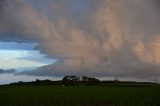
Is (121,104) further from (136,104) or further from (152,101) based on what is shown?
(152,101)

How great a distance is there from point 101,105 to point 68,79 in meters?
119

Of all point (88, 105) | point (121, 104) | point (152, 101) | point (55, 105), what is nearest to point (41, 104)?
point (55, 105)

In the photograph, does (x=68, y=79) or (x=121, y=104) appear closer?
(x=121, y=104)

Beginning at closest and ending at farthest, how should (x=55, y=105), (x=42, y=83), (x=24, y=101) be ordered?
1. (x=55, y=105)
2. (x=24, y=101)
3. (x=42, y=83)

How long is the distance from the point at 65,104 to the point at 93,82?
120338 millimetres

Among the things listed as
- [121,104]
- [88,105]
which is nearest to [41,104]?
[88,105]

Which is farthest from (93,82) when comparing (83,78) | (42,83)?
(42,83)

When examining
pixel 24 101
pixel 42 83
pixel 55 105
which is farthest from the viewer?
pixel 42 83

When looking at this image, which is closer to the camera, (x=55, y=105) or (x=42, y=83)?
(x=55, y=105)

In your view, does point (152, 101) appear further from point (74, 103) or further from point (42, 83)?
point (42, 83)

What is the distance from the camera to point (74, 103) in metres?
40.9

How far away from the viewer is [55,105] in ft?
127

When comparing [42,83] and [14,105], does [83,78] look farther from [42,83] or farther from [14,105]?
[14,105]

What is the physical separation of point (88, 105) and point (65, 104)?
206 cm
